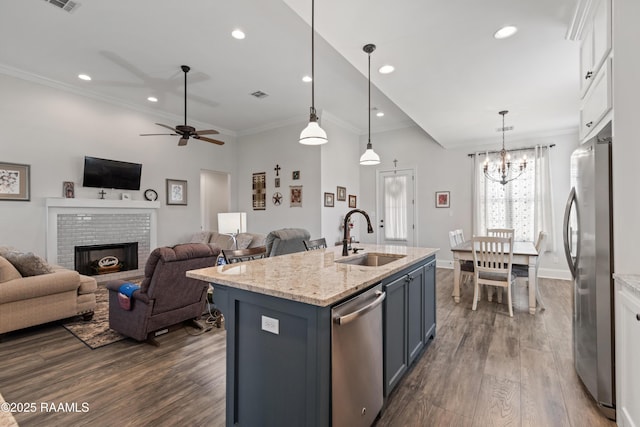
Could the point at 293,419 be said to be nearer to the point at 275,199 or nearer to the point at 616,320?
the point at 616,320

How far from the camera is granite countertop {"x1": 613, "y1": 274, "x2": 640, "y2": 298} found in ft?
4.87

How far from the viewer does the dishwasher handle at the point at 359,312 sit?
1340 mm

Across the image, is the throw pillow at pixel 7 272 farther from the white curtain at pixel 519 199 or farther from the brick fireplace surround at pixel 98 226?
the white curtain at pixel 519 199

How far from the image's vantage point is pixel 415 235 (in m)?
6.93

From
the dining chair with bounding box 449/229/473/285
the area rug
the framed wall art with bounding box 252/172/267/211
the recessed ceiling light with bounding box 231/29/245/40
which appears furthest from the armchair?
the framed wall art with bounding box 252/172/267/211

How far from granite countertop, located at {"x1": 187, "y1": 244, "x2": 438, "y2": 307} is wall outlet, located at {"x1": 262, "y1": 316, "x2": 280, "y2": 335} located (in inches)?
5.7

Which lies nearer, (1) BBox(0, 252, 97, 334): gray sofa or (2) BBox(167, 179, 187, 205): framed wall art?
(1) BBox(0, 252, 97, 334): gray sofa

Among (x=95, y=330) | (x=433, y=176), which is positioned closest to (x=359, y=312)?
(x=95, y=330)

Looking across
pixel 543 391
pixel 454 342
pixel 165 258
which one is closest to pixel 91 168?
pixel 165 258

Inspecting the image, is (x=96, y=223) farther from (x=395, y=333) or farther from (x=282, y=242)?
(x=395, y=333)

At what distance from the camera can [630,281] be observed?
1.58 metres

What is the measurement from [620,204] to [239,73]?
4501 millimetres

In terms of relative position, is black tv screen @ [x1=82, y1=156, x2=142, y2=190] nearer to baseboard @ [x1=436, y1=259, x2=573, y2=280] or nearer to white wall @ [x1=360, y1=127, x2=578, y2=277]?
white wall @ [x1=360, y1=127, x2=578, y2=277]

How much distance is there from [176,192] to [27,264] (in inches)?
135
